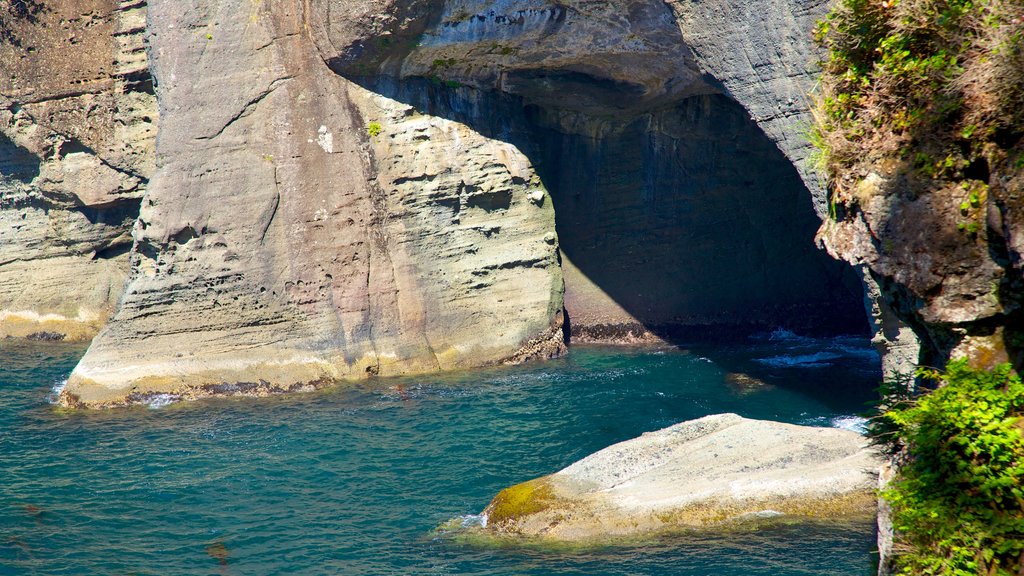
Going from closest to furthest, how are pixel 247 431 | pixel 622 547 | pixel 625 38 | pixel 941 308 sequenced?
pixel 941 308, pixel 622 547, pixel 247 431, pixel 625 38

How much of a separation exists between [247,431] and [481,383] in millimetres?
5946

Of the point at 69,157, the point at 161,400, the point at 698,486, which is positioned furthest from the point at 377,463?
the point at 69,157

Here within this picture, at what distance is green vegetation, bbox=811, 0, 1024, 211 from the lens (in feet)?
22.6

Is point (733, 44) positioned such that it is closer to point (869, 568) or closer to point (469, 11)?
point (469, 11)

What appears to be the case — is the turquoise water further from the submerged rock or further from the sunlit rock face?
the sunlit rock face

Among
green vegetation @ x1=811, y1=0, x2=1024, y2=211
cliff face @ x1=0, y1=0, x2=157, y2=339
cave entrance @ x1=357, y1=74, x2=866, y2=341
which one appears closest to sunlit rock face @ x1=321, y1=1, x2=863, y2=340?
cave entrance @ x1=357, y1=74, x2=866, y2=341

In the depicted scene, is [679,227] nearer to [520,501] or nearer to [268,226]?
[268,226]

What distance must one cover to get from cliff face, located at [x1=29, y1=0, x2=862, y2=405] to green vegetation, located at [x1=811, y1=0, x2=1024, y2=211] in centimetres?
1216

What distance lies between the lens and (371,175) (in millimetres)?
23000

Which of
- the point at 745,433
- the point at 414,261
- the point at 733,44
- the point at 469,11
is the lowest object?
the point at 745,433

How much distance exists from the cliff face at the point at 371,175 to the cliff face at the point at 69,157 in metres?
5.38

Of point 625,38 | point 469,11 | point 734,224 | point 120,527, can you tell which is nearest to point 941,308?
point 120,527

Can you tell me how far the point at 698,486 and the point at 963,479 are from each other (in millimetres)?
6335

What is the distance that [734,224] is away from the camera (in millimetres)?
26312
